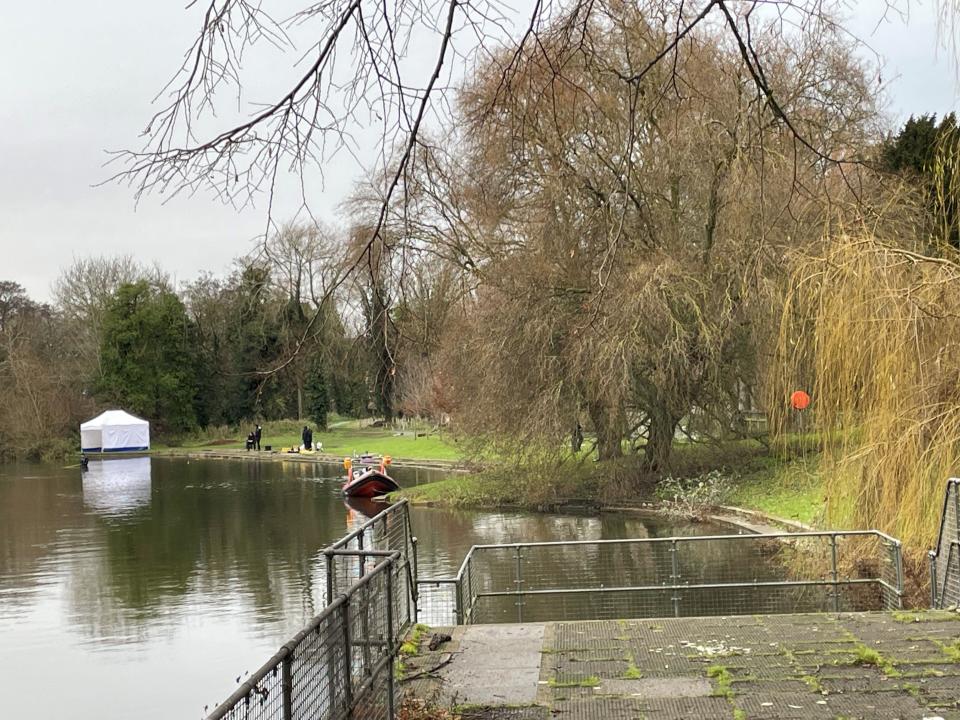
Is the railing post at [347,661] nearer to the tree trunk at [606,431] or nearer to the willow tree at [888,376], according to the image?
the willow tree at [888,376]

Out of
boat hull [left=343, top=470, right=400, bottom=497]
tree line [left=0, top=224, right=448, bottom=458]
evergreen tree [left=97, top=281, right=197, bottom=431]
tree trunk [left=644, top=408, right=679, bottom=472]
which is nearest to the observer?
tree trunk [left=644, top=408, right=679, bottom=472]

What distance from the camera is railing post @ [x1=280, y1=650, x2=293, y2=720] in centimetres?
351

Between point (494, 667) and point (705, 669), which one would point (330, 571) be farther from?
point (705, 669)

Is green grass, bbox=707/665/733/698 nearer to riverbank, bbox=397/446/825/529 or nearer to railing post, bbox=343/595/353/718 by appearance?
railing post, bbox=343/595/353/718

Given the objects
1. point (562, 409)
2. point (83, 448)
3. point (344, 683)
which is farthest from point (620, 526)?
point (83, 448)

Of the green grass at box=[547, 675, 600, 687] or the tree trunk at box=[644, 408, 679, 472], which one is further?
the tree trunk at box=[644, 408, 679, 472]

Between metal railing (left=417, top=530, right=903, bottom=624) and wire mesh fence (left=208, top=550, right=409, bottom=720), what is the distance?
3.80 m

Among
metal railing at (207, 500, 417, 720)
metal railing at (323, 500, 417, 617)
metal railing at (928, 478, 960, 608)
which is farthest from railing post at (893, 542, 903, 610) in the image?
metal railing at (207, 500, 417, 720)

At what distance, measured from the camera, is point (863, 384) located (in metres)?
10.1

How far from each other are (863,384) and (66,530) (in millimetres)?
18245

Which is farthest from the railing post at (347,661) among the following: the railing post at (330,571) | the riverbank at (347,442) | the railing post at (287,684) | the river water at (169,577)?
the riverbank at (347,442)

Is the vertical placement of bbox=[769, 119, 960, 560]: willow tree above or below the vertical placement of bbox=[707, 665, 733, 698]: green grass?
above

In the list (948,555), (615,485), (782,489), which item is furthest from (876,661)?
(615,485)

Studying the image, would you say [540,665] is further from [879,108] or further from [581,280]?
[879,108]
